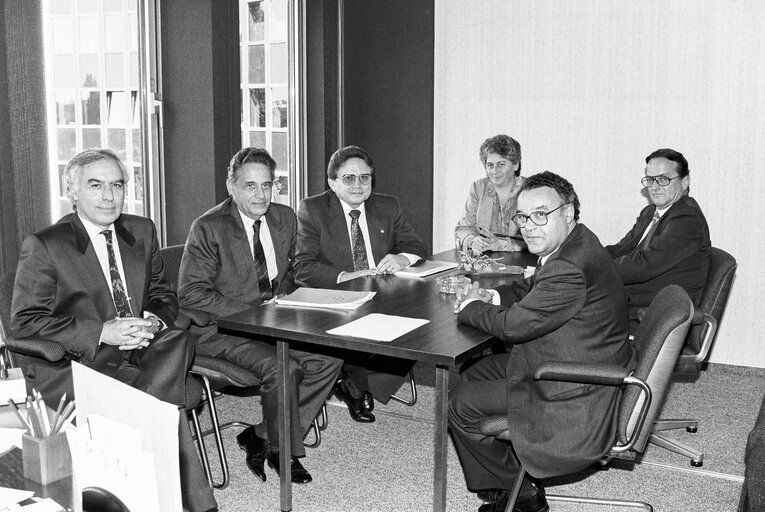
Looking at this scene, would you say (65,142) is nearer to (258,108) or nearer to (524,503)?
(258,108)

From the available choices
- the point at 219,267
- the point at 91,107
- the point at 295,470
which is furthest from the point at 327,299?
the point at 91,107

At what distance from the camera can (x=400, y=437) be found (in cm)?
458

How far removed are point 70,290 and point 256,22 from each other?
3.15 m

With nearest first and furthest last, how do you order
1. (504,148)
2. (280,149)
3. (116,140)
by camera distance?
1. (116,140)
2. (504,148)
3. (280,149)

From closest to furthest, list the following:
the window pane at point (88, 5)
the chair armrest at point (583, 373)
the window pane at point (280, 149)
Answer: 1. the chair armrest at point (583, 373)
2. the window pane at point (88, 5)
3. the window pane at point (280, 149)

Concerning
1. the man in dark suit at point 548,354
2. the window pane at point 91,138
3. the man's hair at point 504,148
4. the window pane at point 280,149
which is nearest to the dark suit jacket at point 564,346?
the man in dark suit at point 548,354

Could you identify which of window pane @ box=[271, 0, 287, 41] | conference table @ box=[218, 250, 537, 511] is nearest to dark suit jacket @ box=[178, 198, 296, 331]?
conference table @ box=[218, 250, 537, 511]

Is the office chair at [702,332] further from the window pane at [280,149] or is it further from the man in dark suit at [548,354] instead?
the window pane at [280,149]

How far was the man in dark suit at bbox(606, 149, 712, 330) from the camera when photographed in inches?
185

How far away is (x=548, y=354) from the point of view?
3.28 m

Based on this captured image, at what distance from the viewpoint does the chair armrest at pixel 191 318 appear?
380 cm

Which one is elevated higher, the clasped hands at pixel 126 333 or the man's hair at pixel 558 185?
the man's hair at pixel 558 185

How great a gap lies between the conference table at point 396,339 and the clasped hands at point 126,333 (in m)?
0.31

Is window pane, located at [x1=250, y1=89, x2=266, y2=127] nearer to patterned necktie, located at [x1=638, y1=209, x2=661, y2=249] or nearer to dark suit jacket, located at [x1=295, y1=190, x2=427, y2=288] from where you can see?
dark suit jacket, located at [x1=295, y1=190, x2=427, y2=288]
